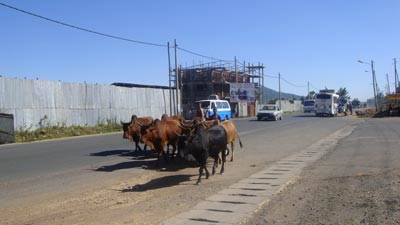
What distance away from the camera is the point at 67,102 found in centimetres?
4206

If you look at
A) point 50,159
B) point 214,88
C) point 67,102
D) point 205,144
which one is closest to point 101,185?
point 205,144

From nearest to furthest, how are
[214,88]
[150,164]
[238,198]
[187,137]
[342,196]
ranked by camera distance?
[342,196] < [238,198] < [187,137] < [150,164] < [214,88]

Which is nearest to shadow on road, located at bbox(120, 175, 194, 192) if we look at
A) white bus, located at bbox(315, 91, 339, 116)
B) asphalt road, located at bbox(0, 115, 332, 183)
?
asphalt road, located at bbox(0, 115, 332, 183)

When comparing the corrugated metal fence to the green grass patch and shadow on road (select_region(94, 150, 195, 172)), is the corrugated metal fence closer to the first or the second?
the green grass patch

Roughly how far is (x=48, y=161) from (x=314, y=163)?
8.76m

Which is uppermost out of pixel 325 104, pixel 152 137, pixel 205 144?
pixel 325 104

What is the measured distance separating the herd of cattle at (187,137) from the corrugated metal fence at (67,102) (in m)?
17.2

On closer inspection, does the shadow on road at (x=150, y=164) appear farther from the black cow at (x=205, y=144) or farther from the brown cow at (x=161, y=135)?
the black cow at (x=205, y=144)

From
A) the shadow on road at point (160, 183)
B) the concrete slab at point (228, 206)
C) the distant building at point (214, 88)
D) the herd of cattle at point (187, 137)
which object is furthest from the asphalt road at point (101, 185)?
the distant building at point (214, 88)

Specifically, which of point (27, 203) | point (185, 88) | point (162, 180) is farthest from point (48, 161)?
point (185, 88)

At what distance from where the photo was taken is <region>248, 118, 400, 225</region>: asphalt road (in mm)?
9430

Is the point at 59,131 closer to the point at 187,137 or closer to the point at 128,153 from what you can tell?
the point at 128,153

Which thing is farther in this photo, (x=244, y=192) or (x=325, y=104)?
(x=325, y=104)

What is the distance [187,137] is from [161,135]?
7.92 ft
